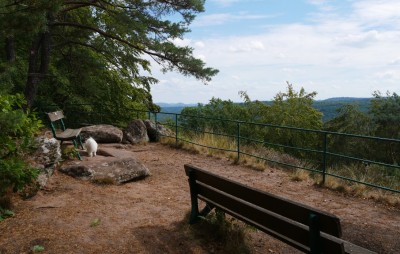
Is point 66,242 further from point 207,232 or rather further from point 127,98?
point 127,98

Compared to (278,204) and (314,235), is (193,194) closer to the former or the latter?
(278,204)

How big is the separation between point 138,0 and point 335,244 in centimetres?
991

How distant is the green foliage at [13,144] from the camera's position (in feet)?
15.2

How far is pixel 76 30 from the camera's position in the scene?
1276 centimetres

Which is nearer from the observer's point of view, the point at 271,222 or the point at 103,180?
the point at 271,222

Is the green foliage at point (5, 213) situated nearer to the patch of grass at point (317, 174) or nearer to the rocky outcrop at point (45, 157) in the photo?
the rocky outcrop at point (45, 157)

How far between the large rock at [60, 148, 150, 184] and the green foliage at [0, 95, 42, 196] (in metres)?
1.50

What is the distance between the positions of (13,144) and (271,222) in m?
3.63

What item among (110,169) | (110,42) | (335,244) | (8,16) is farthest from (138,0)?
(335,244)

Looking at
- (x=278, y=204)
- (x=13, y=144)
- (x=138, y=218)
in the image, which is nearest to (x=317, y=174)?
(x=138, y=218)

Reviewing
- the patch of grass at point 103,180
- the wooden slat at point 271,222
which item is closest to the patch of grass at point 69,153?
the patch of grass at point 103,180

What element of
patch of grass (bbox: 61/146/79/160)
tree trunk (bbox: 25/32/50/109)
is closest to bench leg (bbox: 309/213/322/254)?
patch of grass (bbox: 61/146/79/160)

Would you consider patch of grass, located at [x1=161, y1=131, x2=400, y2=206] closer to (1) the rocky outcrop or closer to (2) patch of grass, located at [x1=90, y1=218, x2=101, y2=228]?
(2) patch of grass, located at [x1=90, y1=218, x2=101, y2=228]

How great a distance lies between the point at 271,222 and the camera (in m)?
3.38
